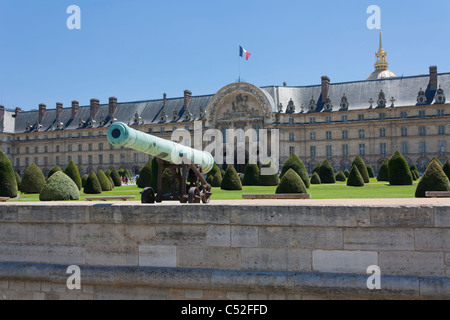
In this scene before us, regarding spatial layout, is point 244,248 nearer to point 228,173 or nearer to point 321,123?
point 228,173

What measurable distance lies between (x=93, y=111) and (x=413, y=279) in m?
68.6

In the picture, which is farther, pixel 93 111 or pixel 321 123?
pixel 93 111

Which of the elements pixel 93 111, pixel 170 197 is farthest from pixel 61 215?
pixel 93 111

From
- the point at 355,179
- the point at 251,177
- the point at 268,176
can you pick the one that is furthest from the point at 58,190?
the point at 355,179

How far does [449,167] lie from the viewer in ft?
80.3

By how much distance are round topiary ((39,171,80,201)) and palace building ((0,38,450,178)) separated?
42.1 metres

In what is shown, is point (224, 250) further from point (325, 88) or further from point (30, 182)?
point (325, 88)

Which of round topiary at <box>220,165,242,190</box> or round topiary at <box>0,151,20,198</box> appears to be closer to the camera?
round topiary at <box>0,151,20,198</box>

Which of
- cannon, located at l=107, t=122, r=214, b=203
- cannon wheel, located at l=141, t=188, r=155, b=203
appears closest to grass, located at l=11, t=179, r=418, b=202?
cannon, located at l=107, t=122, r=214, b=203

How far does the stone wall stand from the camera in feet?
18.4

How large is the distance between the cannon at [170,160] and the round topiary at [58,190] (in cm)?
605

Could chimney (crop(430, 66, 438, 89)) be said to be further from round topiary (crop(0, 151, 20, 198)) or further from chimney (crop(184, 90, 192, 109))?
round topiary (crop(0, 151, 20, 198))

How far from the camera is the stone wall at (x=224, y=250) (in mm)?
5617

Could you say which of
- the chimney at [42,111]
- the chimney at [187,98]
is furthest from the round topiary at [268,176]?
the chimney at [42,111]
